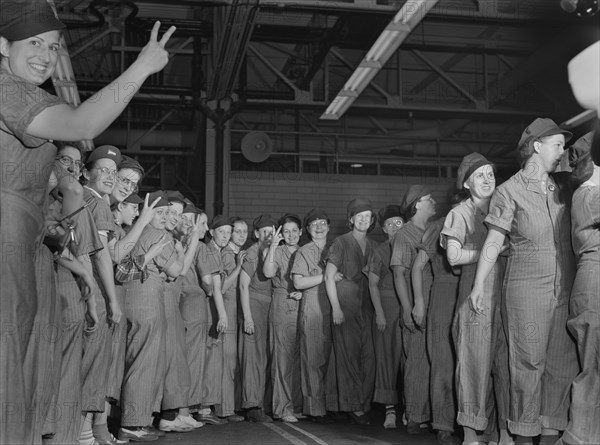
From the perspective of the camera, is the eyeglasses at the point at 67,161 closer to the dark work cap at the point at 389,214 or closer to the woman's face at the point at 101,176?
the woman's face at the point at 101,176

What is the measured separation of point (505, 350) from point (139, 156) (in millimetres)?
12359

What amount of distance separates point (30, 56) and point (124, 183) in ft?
9.15

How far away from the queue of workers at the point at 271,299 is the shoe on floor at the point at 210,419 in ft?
0.08

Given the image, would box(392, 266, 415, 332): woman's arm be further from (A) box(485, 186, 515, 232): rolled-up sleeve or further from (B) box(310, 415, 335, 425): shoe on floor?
(A) box(485, 186, 515, 232): rolled-up sleeve

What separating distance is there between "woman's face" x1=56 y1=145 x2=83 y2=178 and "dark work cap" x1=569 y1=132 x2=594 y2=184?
2454 millimetres

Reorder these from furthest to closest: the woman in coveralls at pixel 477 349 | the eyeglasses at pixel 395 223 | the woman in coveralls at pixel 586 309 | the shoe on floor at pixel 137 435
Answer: the eyeglasses at pixel 395 223 < the shoe on floor at pixel 137 435 < the woman in coveralls at pixel 477 349 < the woman in coveralls at pixel 586 309

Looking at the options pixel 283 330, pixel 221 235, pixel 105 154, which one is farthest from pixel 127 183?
pixel 283 330

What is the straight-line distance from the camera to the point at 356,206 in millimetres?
6133

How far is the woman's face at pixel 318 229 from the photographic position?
21.1 feet

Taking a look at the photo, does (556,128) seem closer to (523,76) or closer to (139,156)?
(523,76)

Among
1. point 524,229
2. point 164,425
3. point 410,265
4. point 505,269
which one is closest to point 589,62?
point 524,229

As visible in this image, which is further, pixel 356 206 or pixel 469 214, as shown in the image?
pixel 356 206

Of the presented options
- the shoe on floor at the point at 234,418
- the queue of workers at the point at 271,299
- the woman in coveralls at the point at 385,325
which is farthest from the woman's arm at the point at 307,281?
the shoe on floor at the point at 234,418

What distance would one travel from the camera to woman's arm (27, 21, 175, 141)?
5.99 feet
